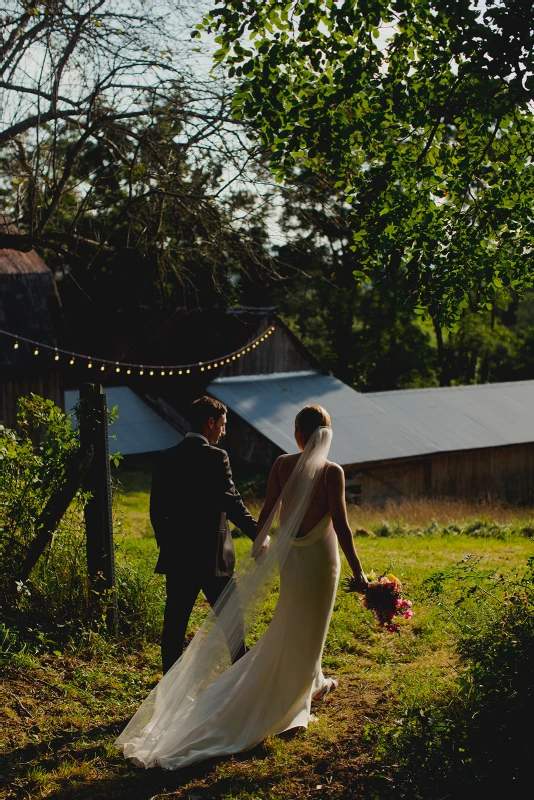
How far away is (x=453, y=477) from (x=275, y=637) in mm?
18545

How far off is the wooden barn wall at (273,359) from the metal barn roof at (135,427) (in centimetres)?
279

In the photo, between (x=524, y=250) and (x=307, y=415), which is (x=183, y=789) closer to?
(x=307, y=415)

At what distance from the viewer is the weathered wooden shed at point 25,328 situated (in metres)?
17.9

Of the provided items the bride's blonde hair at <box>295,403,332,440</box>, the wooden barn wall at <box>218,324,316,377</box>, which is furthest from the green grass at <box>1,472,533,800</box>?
the wooden barn wall at <box>218,324,316,377</box>

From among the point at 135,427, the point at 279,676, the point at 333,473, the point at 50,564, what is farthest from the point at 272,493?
the point at 135,427

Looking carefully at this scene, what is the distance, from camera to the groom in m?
4.93

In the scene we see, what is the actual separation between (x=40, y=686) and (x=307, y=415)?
2608 millimetres

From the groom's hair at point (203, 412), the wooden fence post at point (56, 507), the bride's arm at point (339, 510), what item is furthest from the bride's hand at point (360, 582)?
the wooden fence post at point (56, 507)

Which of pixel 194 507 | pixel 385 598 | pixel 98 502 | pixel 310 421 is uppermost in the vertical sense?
pixel 310 421

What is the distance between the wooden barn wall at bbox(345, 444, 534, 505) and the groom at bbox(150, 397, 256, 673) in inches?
604

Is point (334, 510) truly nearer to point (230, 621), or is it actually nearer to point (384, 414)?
point (230, 621)

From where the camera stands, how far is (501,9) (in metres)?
4.19

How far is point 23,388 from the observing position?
18.8 m

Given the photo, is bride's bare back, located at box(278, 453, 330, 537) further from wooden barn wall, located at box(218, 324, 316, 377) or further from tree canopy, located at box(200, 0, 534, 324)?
wooden barn wall, located at box(218, 324, 316, 377)
